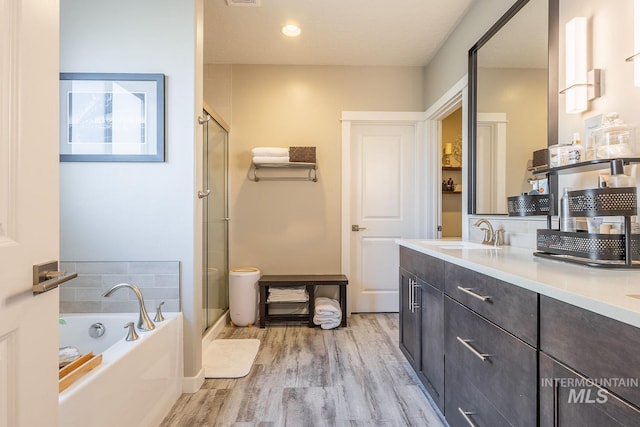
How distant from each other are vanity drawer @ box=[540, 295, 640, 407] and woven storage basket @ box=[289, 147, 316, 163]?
8.49 feet

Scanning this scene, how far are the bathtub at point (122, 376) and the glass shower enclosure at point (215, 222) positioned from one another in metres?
0.75

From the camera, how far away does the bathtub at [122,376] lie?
1.17 meters

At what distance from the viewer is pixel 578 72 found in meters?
1.41

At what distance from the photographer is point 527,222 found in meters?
1.83

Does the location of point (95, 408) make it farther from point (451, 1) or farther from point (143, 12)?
point (451, 1)

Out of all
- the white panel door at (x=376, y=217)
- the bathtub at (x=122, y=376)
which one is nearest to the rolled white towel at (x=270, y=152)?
the white panel door at (x=376, y=217)

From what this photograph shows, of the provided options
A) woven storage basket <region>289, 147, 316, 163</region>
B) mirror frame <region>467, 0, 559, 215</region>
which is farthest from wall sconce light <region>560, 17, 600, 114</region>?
woven storage basket <region>289, 147, 316, 163</region>

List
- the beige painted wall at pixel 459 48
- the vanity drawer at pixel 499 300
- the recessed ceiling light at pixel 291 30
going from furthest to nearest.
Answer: the recessed ceiling light at pixel 291 30 → the beige painted wall at pixel 459 48 → the vanity drawer at pixel 499 300

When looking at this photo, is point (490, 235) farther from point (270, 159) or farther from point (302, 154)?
point (270, 159)

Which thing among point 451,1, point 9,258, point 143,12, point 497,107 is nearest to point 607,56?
point 497,107

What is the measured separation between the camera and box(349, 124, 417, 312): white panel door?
354 centimetres

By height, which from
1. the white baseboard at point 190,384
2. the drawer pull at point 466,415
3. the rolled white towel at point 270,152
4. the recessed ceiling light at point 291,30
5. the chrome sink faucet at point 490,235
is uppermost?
the recessed ceiling light at point 291,30

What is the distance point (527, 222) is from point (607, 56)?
0.85 m
